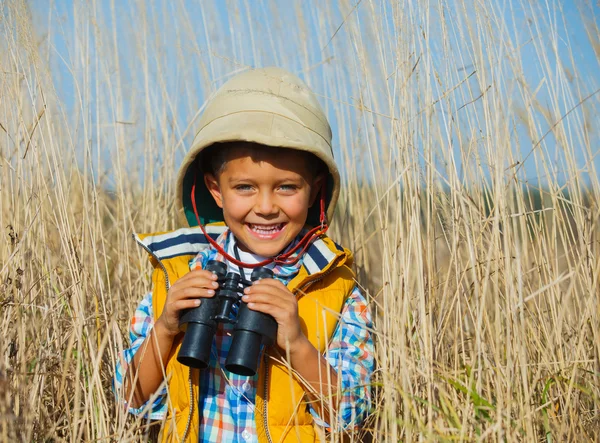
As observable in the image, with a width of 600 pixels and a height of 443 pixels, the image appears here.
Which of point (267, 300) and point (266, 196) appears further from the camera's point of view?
point (266, 196)

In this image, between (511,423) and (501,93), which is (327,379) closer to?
(511,423)

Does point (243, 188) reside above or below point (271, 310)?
above

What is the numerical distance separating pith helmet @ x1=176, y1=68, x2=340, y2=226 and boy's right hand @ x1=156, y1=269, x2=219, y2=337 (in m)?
0.43

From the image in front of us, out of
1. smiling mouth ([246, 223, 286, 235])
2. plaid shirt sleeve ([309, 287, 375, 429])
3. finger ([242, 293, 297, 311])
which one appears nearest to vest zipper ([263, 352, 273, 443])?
plaid shirt sleeve ([309, 287, 375, 429])

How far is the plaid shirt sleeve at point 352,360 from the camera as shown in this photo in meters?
1.88

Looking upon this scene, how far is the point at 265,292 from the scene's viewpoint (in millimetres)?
1792

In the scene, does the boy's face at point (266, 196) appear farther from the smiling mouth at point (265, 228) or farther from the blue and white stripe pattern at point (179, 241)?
the blue and white stripe pattern at point (179, 241)

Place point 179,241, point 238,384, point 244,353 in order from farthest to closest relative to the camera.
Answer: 1. point 179,241
2. point 238,384
3. point 244,353

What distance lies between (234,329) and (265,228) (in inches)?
15.8

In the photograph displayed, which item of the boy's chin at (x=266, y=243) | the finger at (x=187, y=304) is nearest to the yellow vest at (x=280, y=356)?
the boy's chin at (x=266, y=243)

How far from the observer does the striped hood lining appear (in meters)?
2.06

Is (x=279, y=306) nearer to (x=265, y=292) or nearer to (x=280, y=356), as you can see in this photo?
(x=265, y=292)

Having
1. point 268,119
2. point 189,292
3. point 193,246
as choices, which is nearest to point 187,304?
point 189,292

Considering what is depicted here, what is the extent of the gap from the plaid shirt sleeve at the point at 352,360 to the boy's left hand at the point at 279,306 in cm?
11
